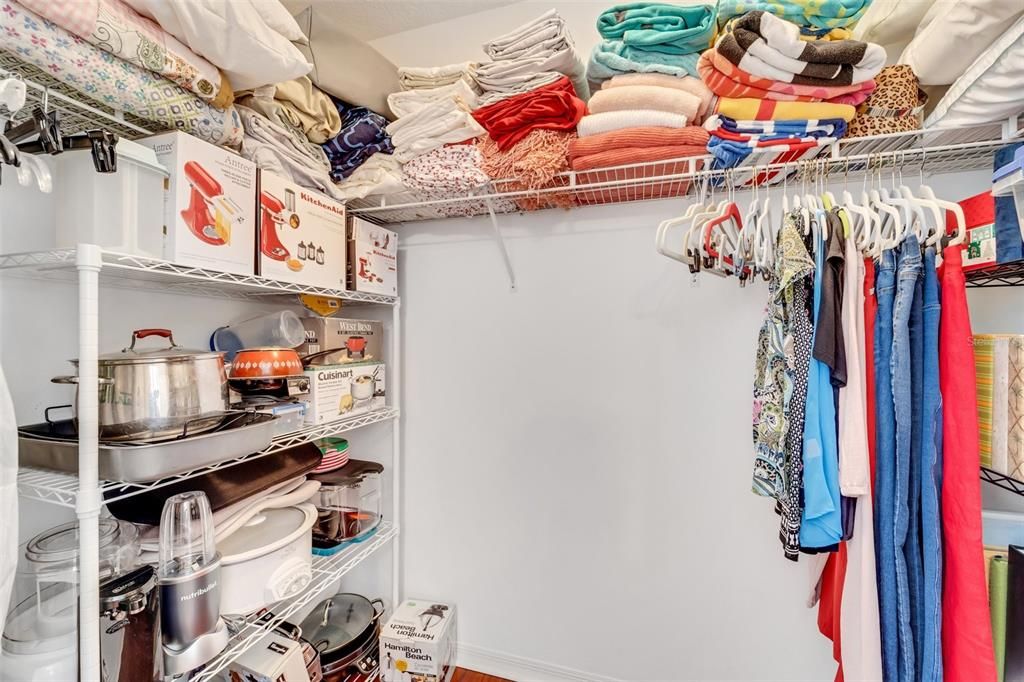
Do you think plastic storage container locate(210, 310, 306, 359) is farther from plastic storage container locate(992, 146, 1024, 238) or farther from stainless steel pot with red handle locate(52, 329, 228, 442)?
A: plastic storage container locate(992, 146, 1024, 238)

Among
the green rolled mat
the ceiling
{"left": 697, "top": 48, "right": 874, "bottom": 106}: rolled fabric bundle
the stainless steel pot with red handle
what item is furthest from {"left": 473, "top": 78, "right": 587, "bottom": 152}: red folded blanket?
the green rolled mat

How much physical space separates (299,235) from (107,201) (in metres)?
0.41

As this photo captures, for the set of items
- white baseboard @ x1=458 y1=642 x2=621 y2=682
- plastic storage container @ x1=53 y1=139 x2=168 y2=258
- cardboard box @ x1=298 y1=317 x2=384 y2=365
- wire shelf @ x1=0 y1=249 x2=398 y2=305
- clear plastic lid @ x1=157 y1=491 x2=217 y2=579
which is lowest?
white baseboard @ x1=458 y1=642 x2=621 y2=682

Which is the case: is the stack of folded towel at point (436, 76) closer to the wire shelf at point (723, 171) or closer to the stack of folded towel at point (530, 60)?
the stack of folded towel at point (530, 60)

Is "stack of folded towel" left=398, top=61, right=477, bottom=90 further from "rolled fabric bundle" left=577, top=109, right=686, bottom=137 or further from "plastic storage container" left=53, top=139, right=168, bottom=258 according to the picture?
"plastic storage container" left=53, top=139, right=168, bottom=258

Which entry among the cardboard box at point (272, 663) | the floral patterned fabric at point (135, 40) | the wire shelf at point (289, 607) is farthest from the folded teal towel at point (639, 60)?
the cardboard box at point (272, 663)

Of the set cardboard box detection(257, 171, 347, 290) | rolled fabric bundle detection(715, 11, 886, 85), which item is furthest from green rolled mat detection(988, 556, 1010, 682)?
cardboard box detection(257, 171, 347, 290)

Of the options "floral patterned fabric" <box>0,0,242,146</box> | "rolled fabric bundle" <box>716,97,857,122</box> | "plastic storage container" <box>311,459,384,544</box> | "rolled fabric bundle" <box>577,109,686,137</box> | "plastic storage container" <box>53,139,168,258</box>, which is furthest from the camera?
"plastic storage container" <box>311,459,384,544</box>

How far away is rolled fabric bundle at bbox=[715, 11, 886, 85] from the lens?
946 millimetres

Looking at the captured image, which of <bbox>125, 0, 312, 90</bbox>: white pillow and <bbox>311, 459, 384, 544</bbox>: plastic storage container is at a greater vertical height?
<bbox>125, 0, 312, 90</bbox>: white pillow

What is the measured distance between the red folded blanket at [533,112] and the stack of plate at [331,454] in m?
1.08

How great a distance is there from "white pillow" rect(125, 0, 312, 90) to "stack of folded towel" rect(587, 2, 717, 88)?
2.56 ft

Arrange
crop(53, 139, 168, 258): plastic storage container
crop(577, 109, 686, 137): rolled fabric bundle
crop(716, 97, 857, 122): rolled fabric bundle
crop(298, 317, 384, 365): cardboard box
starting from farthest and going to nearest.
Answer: crop(298, 317, 384, 365): cardboard box < crop(577, 109, 686, 137): rolled fabric bundle < crop(716, 97, 857, 122): rolled fabric bundle < crop(53, 139, 168, 258): plastic storage container

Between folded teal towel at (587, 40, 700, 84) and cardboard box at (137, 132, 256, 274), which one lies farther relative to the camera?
folded teal towel at (587, 40, 700, 84)
